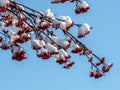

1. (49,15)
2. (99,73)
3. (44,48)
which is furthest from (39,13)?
(99,73)

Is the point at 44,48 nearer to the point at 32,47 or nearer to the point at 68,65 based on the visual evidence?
the point at 32,47

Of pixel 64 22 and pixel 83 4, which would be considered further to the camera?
pixel 83 4

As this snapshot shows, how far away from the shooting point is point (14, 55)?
5.74m

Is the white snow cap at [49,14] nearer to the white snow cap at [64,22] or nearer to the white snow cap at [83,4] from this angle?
the white snow cap at [64,22]

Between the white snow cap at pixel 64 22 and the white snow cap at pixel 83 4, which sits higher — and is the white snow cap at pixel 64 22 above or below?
below

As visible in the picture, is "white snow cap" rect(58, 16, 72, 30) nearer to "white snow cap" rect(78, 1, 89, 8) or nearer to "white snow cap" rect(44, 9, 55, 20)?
"white snow cap" rect(44, 9, 55, 20)

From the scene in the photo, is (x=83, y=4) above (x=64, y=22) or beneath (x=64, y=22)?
above

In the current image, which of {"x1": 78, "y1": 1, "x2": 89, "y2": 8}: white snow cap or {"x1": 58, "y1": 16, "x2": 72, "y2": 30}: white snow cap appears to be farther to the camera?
{"x1": 78, "y1": 1, "x2": 89, "y2": 8}: white snow cap

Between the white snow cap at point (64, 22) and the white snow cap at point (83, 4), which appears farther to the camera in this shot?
the white snow cap at point (83, 4)

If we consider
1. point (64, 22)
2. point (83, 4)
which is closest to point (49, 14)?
point (64, 22)

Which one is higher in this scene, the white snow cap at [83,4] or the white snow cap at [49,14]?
the white snow cap at [83,4]

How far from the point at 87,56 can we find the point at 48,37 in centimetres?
85

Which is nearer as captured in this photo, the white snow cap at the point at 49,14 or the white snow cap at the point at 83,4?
the white snow cap at the point at 49,14

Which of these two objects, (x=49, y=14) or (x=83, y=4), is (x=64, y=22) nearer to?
(x=49, y=14)
